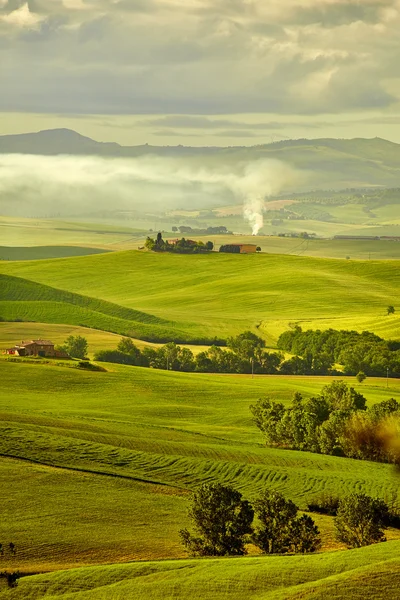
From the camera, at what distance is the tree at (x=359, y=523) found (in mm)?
54969

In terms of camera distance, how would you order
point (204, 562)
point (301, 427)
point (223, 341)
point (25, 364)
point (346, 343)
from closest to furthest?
point (204, 562) < point (301, 427) < point (25, 364) < point (346, 343) < point (223, 341)

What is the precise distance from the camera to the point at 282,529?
54.5 m

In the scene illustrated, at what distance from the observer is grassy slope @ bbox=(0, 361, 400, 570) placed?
54.6 meters

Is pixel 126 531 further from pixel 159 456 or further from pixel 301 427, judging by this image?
pixel 301 427

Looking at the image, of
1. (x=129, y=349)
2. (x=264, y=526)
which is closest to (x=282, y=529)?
(x=264, y=526)

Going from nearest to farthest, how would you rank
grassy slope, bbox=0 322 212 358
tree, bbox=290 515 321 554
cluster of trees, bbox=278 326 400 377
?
1. tree, bbox=290 515 321 554
2. cluster of trees, bbox=278 326 400 377
3. grassy slope, bbox=0 322 212 358

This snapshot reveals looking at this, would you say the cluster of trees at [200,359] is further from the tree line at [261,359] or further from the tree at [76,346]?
the tree at [76,346]

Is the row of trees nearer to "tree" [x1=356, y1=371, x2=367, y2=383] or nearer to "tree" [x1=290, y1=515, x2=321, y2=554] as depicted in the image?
"tree" [x1=290, y1=515, x2=321, y2=554]

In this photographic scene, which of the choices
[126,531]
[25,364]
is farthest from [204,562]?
[25,364]

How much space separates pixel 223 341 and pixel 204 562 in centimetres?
11483

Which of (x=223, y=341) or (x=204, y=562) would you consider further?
(x=223, y=341)

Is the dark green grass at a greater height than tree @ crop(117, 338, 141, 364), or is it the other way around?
the dark green grass

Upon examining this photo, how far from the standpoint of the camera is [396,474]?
7250 cm

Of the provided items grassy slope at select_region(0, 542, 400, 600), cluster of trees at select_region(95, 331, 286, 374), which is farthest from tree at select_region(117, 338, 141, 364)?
grassy slope at select_region(0, 542, 400, 600)
